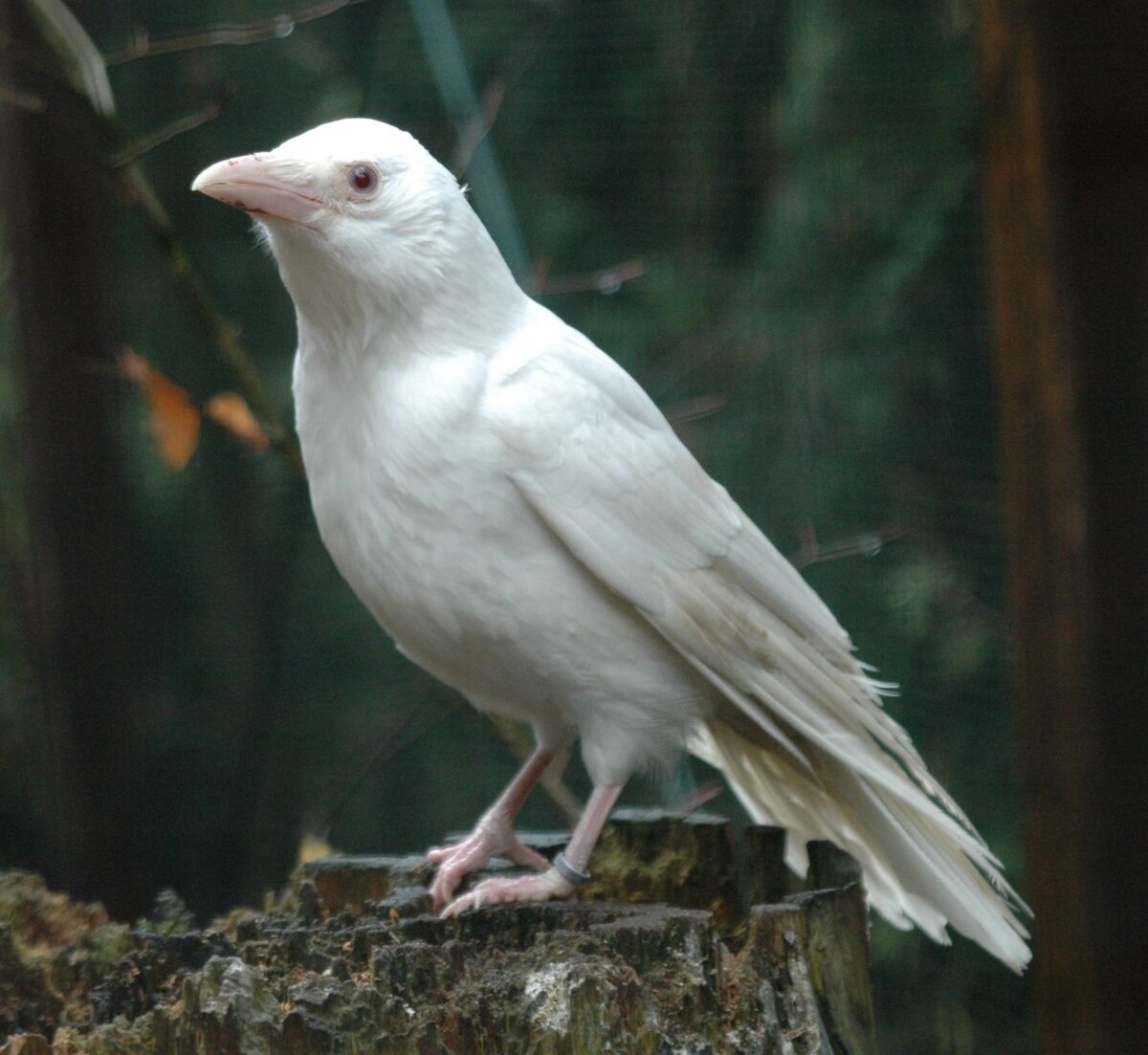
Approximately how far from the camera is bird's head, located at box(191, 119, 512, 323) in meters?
1.97

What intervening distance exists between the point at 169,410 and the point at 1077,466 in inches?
58.5

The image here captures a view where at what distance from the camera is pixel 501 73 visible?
2943 mm

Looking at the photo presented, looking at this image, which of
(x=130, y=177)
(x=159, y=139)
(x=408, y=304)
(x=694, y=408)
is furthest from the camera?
(x=694, y=408)

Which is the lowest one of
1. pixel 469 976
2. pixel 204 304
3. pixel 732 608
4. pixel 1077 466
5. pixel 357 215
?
pixel 469 976

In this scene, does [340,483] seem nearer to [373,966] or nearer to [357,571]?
[357,571]

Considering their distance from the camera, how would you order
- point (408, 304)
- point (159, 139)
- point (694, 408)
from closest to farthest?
point (408, 304)
point (159, 139)
point (694, 408)

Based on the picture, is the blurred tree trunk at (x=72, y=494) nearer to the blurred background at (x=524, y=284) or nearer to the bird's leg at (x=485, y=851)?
the blurred background at (x=524, y=284)

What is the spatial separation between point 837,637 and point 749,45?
4.00 feet

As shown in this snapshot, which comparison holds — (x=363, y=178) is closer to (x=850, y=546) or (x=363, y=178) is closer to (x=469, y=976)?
(x=469, y=976)

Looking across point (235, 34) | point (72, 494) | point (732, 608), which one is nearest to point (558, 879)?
point (732, 608)

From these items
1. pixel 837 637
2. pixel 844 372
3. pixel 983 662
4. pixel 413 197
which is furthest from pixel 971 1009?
pixel 413 197

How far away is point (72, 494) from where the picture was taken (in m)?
2.88

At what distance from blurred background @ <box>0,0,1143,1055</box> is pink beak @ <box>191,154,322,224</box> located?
74cm

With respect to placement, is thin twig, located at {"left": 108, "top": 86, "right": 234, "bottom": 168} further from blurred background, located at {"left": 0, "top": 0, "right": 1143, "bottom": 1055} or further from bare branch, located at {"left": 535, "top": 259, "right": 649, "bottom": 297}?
bare branch, located at {"left": 535, "top": 259, "right": 649, "bottom": 297}
